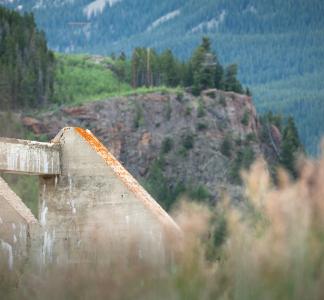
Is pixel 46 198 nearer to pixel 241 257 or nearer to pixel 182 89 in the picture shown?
pixel 241 257

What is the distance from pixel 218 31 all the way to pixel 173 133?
74940 mm

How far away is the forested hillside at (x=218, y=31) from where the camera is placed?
178750 mm

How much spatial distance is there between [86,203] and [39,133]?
84.9 m

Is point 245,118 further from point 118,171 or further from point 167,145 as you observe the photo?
point 118,171

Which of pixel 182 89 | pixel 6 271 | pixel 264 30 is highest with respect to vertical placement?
pixel 264 30

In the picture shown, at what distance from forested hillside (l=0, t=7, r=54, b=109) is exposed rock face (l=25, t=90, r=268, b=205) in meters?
3.33

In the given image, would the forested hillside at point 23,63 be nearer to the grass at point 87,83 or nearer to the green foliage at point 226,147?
the grass at point 87,83

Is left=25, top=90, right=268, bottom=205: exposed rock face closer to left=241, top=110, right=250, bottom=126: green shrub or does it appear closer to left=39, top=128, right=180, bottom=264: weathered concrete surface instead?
left=241, top=110, right=250, bottom=126: green shrub

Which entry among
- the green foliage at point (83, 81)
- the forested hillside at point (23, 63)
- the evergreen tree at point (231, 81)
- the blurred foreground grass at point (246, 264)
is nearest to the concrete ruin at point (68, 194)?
the blurred foreground grass at point (246, 264)

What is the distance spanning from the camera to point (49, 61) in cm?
11550

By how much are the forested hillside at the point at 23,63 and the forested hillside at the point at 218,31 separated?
58330 millimetres

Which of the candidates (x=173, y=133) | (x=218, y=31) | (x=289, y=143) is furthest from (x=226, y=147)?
(x=218, y=31)

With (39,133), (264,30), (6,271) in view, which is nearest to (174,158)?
(39,133)

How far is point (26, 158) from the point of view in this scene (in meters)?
18.6
